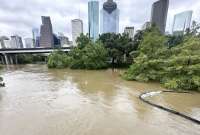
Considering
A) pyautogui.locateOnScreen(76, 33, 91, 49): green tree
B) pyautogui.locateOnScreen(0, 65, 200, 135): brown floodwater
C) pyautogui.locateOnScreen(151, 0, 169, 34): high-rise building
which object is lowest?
pyautogui.locateOnScreen(0, 65, 200, 135): brown floodwater

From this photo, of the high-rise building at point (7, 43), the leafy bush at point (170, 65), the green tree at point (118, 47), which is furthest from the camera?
the high-rise building at point (7, 43)

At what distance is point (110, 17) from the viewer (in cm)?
9012

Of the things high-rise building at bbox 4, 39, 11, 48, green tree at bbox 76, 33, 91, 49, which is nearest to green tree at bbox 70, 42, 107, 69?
green tree at bbox 76, 33, 91, 49

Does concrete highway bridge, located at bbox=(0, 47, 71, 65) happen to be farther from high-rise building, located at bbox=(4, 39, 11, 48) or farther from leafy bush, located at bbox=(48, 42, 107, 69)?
high-rise building, located at bbox=(4, 39, 11, 48)

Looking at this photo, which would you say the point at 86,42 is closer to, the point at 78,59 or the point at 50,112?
the point at 78,59

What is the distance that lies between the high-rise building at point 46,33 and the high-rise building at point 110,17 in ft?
121

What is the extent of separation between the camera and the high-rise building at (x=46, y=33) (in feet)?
335

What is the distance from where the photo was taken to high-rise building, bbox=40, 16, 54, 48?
10214 cm

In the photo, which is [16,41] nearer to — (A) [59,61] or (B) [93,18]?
(B) [93,18]

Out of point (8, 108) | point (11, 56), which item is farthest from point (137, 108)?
point (11, 56)

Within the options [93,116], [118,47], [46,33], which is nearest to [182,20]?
[118,47]

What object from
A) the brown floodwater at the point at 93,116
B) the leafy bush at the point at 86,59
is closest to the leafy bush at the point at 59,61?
the leafy bush at the point at 86,59

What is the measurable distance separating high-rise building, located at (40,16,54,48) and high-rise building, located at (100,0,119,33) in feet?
121

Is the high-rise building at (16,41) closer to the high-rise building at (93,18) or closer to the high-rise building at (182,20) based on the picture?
the high-rise building at (93,18)
